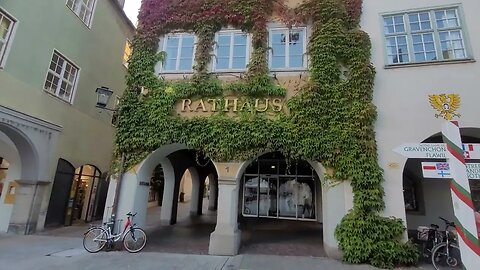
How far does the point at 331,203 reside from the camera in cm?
782

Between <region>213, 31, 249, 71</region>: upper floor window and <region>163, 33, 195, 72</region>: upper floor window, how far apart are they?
3.18 ft

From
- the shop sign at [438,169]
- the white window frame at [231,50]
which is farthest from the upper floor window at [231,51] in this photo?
the shop sign at [438,169]

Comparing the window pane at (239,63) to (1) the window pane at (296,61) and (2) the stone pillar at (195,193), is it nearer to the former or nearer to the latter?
(1) the window pane at (296,61)

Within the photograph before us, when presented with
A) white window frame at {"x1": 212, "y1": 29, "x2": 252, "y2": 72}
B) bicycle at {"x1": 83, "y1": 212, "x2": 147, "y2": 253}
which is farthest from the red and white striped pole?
bicycle at {"x1": 83, "y1": 212, "x2": 147, "y2": 253}

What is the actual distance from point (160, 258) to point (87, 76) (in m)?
10.2

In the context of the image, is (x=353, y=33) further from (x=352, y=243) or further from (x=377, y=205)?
(x=352, y=243)

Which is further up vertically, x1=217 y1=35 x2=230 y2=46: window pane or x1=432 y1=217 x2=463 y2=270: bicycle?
x1=217 y1=35 x2=230 y2=46: window pane

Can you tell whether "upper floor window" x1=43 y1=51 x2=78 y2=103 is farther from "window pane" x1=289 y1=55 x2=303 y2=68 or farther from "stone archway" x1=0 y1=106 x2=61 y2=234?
"window pane" x1=289 y1=55 x2=303 y2=68

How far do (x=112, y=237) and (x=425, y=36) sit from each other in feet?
37.6

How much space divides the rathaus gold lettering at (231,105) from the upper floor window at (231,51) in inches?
51.5

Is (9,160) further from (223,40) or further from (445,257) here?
(445,257)

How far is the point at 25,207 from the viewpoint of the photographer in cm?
1039

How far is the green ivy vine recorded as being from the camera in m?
7.48

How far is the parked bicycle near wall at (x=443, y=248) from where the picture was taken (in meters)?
6.69
